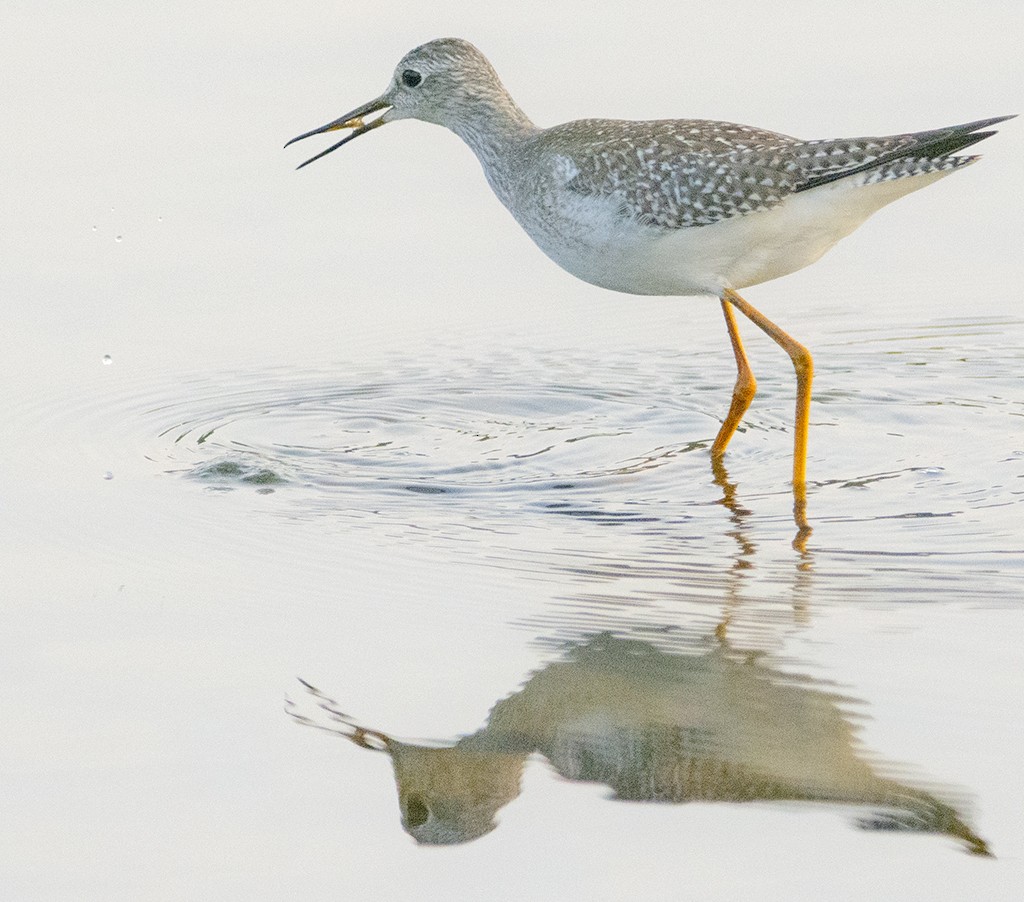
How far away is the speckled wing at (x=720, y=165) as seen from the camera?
894cm

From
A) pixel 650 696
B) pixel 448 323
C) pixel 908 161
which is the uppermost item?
pixel 908 161

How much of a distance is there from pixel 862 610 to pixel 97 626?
2995 millimetres

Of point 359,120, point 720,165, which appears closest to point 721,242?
point 720,165

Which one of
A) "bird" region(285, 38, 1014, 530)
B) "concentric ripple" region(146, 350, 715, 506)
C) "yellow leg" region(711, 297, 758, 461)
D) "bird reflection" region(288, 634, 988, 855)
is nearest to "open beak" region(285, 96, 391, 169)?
"bird" region(285, 38, 1014, 530)

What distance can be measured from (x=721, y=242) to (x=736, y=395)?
43.2 inches

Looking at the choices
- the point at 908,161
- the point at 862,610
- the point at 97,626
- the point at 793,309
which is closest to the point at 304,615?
the point at 97,626

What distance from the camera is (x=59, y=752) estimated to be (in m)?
5.89

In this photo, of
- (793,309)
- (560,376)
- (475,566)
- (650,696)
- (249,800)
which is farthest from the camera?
(793,309)

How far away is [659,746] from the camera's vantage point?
5898 millimetres

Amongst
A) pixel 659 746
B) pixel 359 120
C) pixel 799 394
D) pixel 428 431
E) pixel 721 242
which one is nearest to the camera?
pixel 659 746

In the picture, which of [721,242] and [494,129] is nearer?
[721,242]

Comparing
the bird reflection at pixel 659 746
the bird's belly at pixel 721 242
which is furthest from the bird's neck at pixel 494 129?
the bird reflection at pixel 659 746

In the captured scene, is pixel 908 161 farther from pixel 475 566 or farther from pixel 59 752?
pixel 59 752

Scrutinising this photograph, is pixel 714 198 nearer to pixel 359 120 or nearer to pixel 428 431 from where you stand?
pixel 428 431
